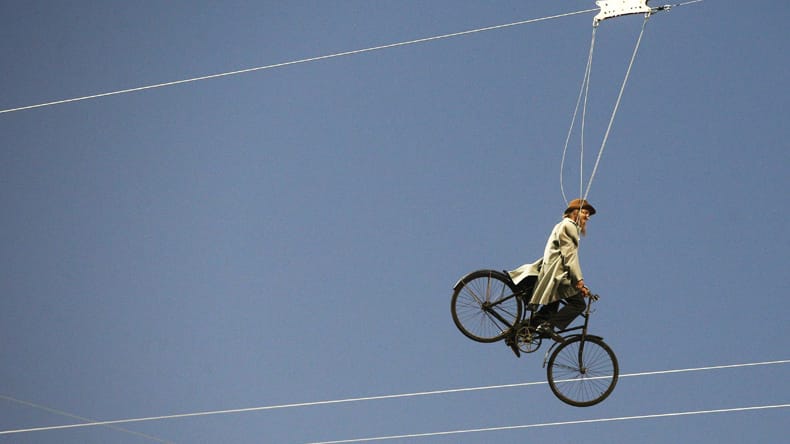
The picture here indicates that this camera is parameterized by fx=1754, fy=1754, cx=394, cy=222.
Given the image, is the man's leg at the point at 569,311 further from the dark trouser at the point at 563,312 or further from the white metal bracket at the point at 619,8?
the white metal bracket at the point at 619,8

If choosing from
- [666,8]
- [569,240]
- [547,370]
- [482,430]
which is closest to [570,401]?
[547,370]

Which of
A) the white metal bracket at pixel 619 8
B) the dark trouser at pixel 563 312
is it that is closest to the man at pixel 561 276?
the dark trouser at pixel 563 312

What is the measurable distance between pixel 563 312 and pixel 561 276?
0.46 metres

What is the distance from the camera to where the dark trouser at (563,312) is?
18.2 metres

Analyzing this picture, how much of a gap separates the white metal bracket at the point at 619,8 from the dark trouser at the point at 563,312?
3.11m

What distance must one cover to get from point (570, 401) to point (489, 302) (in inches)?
54.0

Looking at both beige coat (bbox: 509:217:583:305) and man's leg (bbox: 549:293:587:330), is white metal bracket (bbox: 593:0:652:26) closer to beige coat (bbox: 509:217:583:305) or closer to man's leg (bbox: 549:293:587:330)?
beige coat (bbox: 509:217:583:305)

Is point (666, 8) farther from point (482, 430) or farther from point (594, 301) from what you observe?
point (482, 430)

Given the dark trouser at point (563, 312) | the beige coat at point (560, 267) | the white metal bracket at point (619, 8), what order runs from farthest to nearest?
the white metal bracket at point (619, 8) < the dark trouser at point (563, 312) < the beige coat at point (560, 267)

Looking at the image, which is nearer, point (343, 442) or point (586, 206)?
point (586, 206)

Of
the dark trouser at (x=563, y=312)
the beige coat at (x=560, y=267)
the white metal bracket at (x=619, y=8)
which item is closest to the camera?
the beige coat at (x=560, y=267)

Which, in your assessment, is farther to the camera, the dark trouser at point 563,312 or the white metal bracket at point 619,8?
the white metal bracket at point 619,8

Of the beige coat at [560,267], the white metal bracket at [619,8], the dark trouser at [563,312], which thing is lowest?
the dark trouser at [563,312]

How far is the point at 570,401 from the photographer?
60.8 ft
